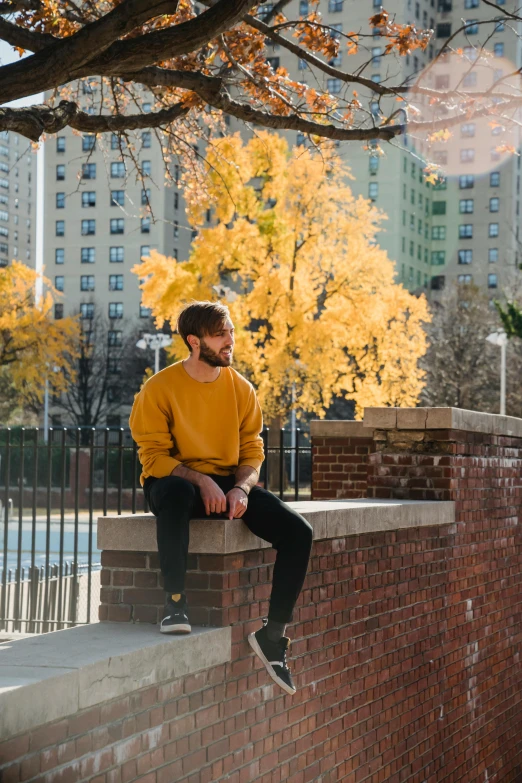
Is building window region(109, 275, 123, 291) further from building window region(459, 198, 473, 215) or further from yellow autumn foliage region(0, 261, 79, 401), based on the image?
yellow autumn foliage region(0, 261, 79, 401)

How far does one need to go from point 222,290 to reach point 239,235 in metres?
2.09

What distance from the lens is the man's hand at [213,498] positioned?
4871 mm

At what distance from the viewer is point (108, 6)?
9.46 metres

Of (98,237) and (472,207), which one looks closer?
(98,237)

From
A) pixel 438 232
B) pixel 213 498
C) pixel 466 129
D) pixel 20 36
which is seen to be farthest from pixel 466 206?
pixel 213 498

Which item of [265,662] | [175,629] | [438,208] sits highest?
[438,208]

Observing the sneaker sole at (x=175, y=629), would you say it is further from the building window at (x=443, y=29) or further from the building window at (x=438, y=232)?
the building window at (x=443, y=29)

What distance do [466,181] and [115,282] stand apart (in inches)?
1582

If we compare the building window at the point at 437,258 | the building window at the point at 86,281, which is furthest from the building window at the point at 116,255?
the building window at the point at 437,258

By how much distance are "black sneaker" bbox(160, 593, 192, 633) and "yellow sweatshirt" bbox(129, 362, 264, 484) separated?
618mm

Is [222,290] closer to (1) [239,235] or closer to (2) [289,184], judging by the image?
(1) [239,235]

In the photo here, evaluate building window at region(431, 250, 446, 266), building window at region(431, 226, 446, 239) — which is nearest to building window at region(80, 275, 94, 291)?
building window at region(431, 250, 446, 266)

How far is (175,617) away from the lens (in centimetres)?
458

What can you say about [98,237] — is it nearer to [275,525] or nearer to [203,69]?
[203,69]
